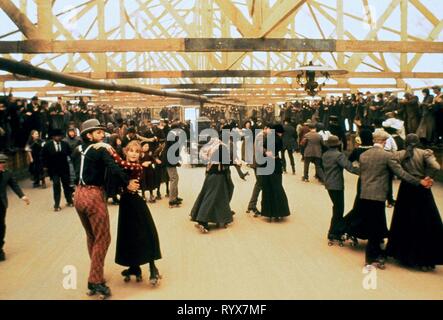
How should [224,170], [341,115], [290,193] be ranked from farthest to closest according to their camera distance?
[341,115] < [290,193] < [224,170]

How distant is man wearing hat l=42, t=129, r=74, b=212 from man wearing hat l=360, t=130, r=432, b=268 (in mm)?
6500

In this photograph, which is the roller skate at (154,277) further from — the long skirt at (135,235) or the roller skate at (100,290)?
the roller skate at (100,290)

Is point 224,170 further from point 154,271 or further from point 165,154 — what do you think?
point 154,271

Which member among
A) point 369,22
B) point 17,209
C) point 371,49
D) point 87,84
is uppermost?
point 369,22

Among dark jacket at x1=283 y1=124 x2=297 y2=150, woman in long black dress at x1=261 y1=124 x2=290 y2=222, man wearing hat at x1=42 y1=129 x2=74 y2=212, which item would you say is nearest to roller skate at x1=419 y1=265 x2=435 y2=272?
woman in long black dress at x1=261 y1=124 x2=290 y2=222

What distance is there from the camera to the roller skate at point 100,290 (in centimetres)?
479

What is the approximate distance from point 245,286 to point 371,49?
23.6 feet

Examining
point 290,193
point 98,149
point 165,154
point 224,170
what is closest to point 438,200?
point 290,193

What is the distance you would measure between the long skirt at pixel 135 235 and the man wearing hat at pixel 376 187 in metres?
2.64

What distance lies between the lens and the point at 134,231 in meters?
5.02

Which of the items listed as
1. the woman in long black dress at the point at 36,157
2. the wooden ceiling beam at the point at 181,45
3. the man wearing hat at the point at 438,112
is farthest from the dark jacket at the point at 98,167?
the man wearing hat at the point at 438,112

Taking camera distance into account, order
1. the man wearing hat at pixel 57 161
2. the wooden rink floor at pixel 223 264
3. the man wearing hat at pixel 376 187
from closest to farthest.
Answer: the wooden rink floor at pixel 223 264 → the man wearing hat at pixel 376 187 → the man wearing hat at pixel 57 161

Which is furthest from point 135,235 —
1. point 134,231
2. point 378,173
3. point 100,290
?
point 378,173
